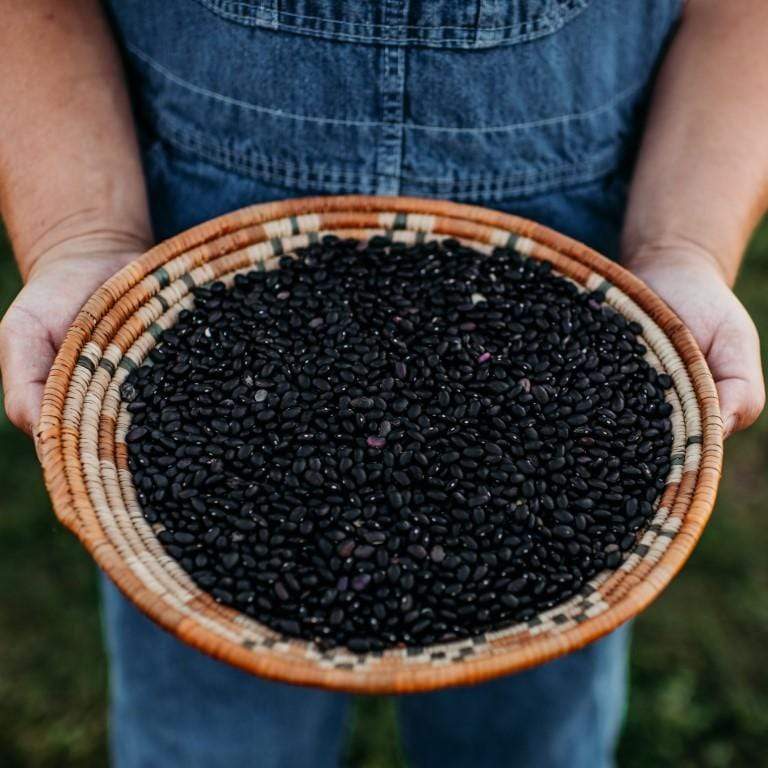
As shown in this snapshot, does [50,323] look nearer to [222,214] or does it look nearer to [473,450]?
[222,214]

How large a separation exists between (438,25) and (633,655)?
9.50 ft

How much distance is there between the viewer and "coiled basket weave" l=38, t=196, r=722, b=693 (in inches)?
74.4

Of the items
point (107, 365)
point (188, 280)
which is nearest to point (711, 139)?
point (188, 280)

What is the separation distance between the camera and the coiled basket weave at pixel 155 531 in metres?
1.89

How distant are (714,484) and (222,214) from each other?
1624 millimetres

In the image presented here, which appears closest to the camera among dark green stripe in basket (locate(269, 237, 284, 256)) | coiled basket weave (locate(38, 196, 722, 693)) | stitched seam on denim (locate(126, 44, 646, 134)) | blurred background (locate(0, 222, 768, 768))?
coiled basket weave (locate(38, 196, 722, 693))

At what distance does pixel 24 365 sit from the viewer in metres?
2.24

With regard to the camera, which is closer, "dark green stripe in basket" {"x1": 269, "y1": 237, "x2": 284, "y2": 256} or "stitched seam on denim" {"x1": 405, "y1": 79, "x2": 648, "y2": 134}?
"stitched seam on denim" {"x1": 405, "y1": 79, "x2": 648, "y2": 134}

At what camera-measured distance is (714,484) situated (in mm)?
2139

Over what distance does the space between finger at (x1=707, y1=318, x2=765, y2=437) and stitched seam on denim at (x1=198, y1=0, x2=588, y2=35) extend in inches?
38.4

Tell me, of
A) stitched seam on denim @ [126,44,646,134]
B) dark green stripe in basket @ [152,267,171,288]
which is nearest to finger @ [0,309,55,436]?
dark green stripe in basket @ [152,267,171,288]

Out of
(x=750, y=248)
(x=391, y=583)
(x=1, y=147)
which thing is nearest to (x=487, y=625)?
(x=391, y=583)

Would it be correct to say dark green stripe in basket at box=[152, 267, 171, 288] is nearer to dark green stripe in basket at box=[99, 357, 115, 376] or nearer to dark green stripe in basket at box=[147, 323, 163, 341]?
dark green stripe in basket at box=[147, 323, 163, 341]

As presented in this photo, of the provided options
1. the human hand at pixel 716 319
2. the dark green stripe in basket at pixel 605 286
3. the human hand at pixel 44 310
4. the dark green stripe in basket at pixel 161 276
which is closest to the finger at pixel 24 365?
the human hand at pixel 44 310
